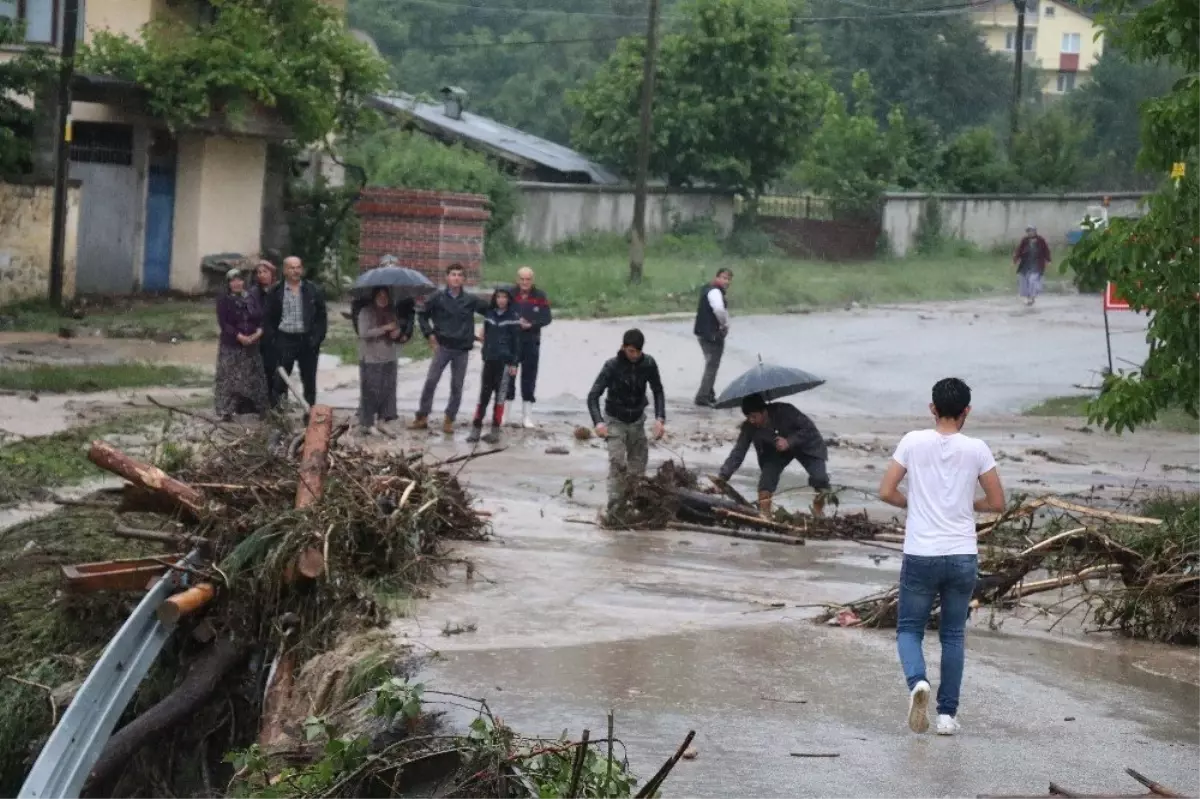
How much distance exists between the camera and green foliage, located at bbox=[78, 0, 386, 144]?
27.0 meters

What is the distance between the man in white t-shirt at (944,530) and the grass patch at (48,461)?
24.9 feet

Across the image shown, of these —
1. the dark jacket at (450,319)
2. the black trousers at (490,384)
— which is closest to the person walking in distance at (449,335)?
the dark jacket at (450,319)

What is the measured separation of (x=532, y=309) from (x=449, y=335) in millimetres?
1208

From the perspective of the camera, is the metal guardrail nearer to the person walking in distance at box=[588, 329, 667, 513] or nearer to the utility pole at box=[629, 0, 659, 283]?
the person walking in distance at box=[588, 329, 667, 513]

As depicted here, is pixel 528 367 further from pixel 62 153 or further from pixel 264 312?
pixel 62 153

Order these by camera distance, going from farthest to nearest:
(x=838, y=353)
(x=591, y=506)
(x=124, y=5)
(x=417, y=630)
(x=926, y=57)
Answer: (x=926, y=57) < (x=124, y=5) < (x=838, y=353) < (x=591, y=506) < (x=417, y=630)

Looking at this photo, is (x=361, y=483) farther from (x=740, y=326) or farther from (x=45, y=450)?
(x=740, y=326)

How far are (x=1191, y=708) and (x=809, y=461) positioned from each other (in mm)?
5440

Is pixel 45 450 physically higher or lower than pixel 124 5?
lower

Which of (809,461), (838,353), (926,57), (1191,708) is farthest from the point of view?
(926,57)

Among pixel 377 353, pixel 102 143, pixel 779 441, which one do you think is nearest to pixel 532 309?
pixel 377 353

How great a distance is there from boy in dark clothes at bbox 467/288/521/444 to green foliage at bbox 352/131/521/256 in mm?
18978

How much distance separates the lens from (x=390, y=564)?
969cm

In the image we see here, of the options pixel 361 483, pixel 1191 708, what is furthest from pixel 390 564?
pixel 1191 708
